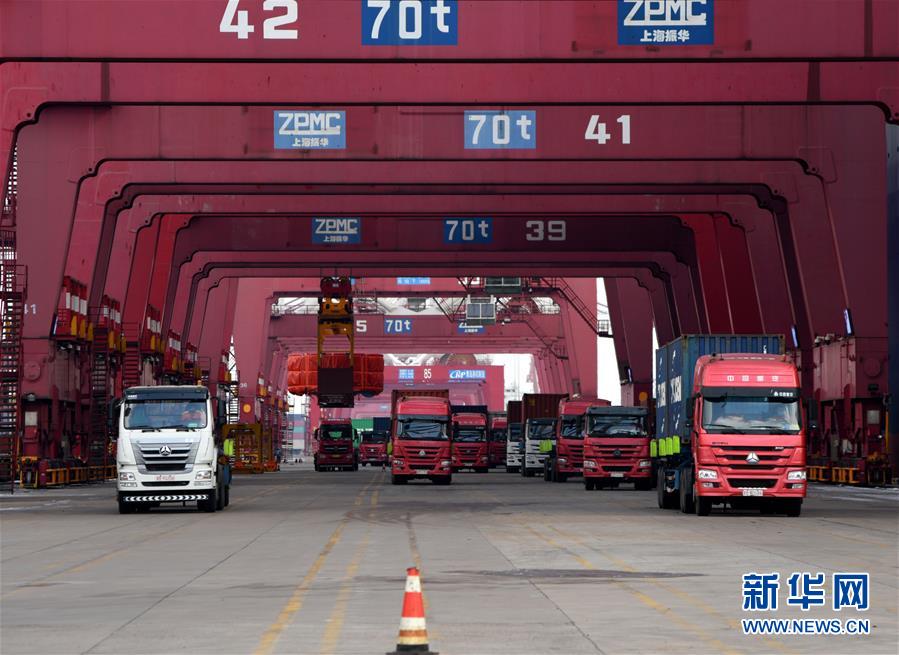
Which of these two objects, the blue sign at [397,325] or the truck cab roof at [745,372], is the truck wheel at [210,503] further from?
the blue sign at [397,325]

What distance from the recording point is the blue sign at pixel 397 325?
94688 mm

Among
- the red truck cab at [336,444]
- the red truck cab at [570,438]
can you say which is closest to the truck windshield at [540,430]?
the red truck cab at [570,438]

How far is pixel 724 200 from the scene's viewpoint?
53844 mm

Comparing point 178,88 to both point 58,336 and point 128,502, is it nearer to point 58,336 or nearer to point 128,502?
point 128,502

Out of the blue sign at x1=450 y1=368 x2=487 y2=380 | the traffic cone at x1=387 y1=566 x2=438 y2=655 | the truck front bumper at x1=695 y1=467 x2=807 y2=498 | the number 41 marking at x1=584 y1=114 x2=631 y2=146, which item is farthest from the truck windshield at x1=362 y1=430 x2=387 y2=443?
the traffic cone at x1=387 y1=566 x2=438 y2=655

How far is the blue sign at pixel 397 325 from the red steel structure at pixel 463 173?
660 inches

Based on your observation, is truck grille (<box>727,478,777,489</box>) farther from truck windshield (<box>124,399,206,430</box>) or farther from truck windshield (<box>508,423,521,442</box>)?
truck windshield (<box>508,423,521,442</box>)

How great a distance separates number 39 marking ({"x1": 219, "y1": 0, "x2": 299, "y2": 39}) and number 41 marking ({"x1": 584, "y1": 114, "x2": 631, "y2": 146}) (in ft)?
41.1

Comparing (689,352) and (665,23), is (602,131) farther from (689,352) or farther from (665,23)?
(665,23)

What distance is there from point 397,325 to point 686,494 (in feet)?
212

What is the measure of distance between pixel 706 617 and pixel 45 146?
111 feet

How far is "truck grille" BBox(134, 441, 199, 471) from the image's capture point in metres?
31.5

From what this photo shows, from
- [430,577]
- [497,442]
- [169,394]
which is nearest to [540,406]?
[497,442]

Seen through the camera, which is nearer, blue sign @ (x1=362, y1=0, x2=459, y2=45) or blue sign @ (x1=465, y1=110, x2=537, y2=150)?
blue sign @ (x1=362, y1=0, x2=459, y2=45)
